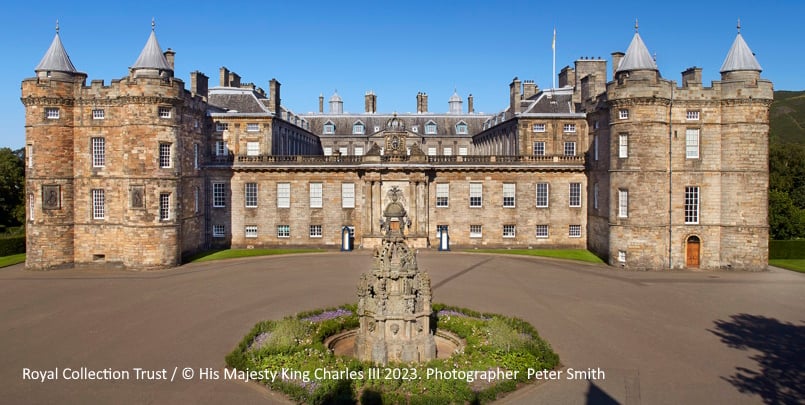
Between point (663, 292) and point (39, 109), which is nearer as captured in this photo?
point (663, 292)

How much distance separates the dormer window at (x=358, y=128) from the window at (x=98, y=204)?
32.4 meters

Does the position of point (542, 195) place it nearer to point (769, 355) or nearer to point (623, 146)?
point (623, 146)

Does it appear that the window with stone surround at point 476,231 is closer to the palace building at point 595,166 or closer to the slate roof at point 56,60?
the palace building at point 595,166

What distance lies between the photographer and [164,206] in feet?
113

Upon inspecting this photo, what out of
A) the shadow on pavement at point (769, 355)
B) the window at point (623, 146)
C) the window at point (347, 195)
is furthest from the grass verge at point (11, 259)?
the shadow on pavement at point (769, 355)

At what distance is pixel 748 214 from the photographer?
33.2 m

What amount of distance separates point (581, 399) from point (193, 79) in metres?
40.7

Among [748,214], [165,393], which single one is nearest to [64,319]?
[165,393]

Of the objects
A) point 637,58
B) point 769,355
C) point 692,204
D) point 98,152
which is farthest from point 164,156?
point 692,204

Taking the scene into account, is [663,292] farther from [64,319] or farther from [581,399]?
[64,319]

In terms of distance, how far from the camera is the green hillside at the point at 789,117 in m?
106

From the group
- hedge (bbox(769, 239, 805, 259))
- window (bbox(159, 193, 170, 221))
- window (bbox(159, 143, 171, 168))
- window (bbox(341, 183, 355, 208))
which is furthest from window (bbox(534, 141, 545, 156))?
window (bbox(159, 193, 170, 221))

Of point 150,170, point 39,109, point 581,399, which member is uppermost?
point 39,109

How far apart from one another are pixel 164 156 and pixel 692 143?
3289cm
